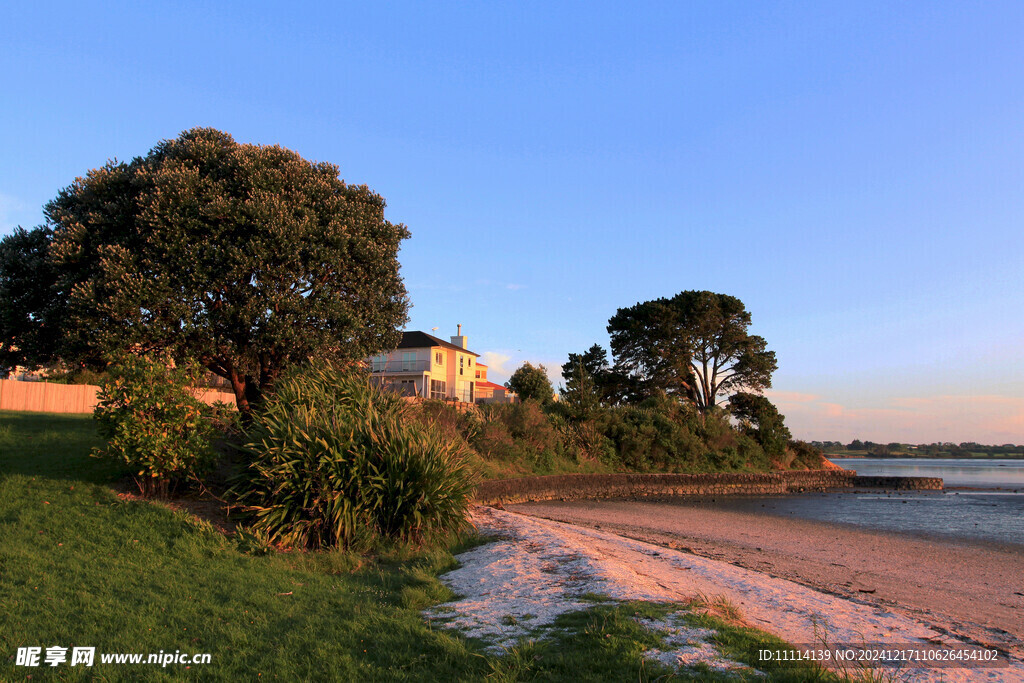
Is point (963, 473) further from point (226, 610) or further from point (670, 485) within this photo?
point (226, 610)

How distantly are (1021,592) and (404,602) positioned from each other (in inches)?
341

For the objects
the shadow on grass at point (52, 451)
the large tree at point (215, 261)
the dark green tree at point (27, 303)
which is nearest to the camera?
the shadow on grass at point (52, 451)

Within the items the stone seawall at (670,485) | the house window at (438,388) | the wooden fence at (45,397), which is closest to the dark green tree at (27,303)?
the wooden fence at (45,397)

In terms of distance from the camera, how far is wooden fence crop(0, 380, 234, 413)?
83.2 feet

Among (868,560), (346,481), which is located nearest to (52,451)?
(346,481)

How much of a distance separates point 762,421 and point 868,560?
28556mm

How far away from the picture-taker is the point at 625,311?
4509 cm

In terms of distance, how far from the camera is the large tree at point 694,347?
41.4 metres

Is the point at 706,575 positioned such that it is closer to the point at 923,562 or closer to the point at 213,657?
the point at 213,657

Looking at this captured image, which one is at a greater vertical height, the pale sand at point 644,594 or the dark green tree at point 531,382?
the dark green tree at point 531,382

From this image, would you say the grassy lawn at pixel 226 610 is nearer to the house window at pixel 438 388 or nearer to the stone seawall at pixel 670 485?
the stone seawall at pixel 670 485

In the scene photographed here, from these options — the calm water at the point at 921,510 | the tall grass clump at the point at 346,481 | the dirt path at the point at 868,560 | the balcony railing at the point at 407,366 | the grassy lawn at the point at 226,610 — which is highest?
the balcony railing at the point at 407,366

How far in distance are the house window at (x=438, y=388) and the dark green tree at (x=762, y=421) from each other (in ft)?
70.4

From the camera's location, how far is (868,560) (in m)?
11.1
